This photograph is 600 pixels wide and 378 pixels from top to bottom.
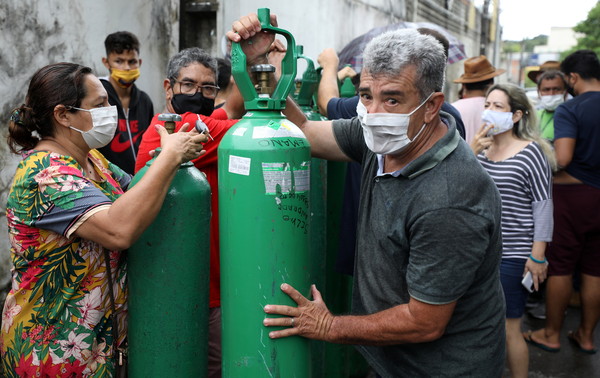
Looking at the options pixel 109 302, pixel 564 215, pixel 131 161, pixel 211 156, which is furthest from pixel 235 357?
pixel 564 215

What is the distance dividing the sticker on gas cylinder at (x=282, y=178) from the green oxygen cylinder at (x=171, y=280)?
0.98ft

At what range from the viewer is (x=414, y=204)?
170 centimetres

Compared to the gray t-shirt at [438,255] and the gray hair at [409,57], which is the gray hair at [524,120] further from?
the gray hair at [409,57]

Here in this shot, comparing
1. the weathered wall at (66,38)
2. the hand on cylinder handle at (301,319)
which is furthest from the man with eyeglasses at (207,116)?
the weathered wall at (66,38)

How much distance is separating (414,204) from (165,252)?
85cm

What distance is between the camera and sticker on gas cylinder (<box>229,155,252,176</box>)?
1.73 m

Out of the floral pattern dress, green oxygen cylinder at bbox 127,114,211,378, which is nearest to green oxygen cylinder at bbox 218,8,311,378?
green oxygen cylinder at bbox 127,114,211,378

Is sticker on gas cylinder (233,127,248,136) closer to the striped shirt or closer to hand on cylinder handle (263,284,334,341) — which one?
hand on cylinder handle (263,284,334,341)

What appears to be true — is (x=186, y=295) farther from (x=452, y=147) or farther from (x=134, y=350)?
(x=452, y=147)

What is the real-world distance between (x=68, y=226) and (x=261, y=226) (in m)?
0.62

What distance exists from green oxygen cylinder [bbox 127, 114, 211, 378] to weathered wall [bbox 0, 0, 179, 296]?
7.19ft

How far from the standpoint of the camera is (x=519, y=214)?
11.0ft

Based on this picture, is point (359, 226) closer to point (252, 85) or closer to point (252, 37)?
point (252, 85)

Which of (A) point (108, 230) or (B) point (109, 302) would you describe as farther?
(B) point (109, 302)
